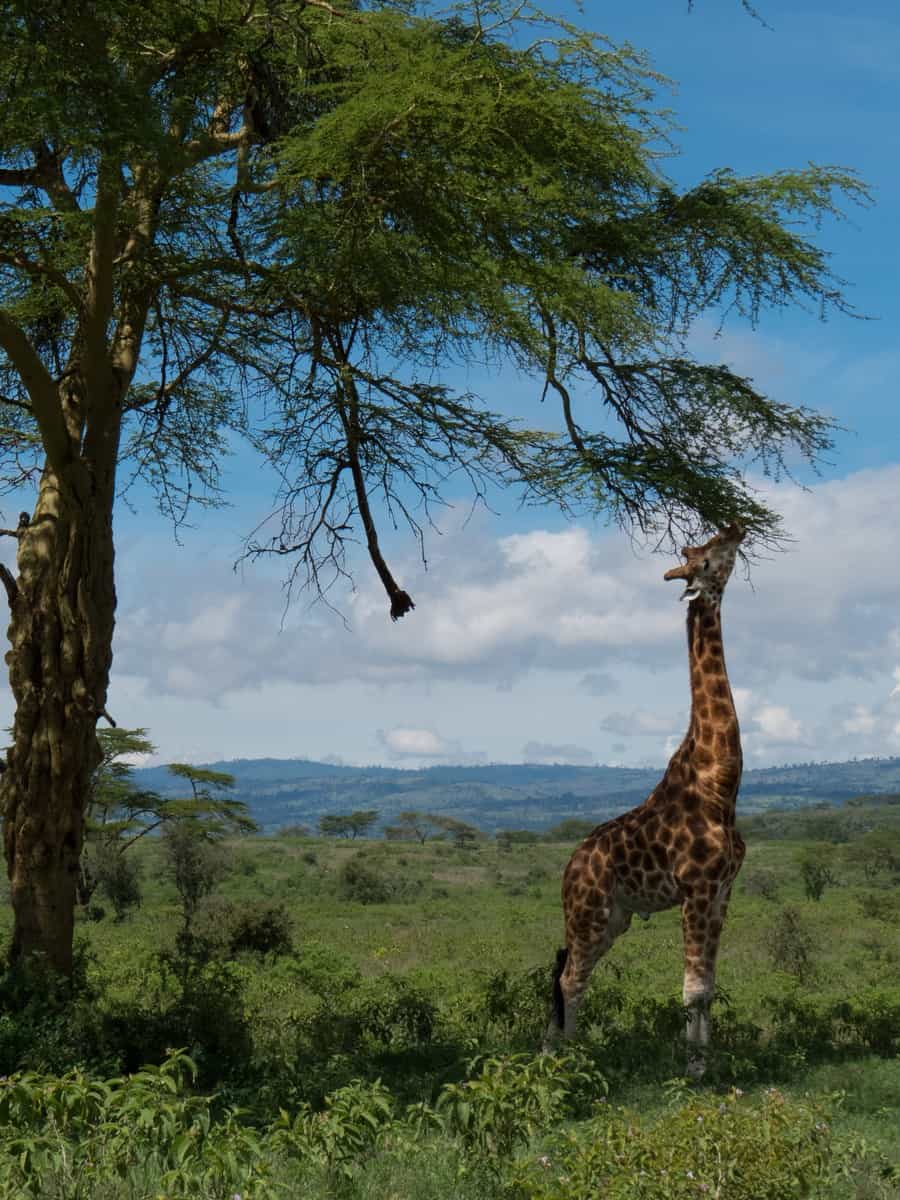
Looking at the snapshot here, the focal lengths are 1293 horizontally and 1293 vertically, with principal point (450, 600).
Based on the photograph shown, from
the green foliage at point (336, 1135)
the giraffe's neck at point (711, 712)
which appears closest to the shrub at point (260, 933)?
the giraffe's neck at point (711, 712)

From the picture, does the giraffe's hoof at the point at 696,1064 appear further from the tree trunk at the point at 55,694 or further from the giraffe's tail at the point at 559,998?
the tree trunk at the point at 55,694

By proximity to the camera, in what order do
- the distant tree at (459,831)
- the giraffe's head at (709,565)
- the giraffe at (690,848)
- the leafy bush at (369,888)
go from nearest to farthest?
the giraffe at (690,848), the giraffe's head at (709,565), the leafy bush at (369,888), the distant tree at (459,831)

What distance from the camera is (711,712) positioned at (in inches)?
380

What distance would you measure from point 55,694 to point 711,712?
204 inches

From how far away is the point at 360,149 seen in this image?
1016 cm

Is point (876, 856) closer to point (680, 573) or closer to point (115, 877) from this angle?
point (115, 877)

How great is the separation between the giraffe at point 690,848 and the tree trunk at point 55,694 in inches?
158

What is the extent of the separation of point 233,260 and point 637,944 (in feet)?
47.1

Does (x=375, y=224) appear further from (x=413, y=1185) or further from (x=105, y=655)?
(x=413, y=1185)

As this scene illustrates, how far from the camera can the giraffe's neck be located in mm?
9477

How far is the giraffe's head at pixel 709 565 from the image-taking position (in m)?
9.63

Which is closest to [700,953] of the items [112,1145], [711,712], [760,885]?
[711,712]

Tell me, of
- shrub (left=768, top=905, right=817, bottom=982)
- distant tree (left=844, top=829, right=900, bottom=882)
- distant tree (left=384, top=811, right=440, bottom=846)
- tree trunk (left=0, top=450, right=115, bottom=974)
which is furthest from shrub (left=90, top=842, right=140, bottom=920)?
distant tree (left=384, top=811, right=440, bottom=846)

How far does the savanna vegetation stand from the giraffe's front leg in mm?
448
